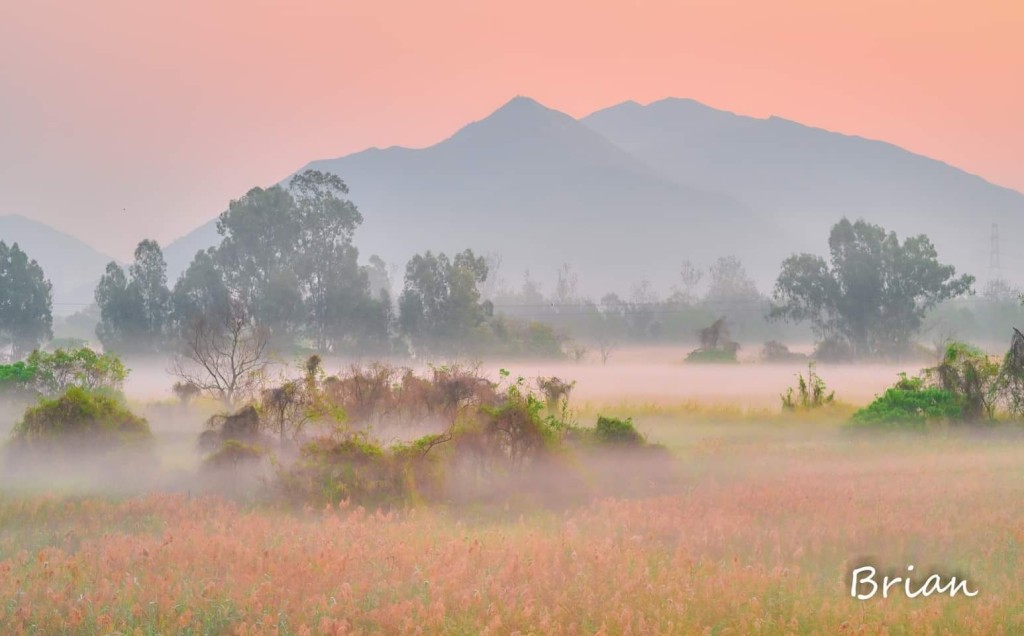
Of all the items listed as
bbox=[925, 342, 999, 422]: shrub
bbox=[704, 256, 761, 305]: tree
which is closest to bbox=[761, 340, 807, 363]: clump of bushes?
bbox=[925, 342, 999, 422]: shrub

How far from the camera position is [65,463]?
923 inches

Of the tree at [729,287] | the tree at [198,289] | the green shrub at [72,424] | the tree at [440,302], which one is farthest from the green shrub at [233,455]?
the tree at [729,287]

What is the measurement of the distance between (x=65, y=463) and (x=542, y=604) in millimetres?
16237

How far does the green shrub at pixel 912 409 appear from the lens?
31391 millimetres

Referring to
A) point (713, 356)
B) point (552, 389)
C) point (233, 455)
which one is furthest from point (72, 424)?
point (713, 356)

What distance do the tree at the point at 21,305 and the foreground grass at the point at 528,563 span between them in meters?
61.8

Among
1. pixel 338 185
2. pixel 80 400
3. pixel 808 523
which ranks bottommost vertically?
pixel 808 523

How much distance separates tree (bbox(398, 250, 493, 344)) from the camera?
7344cm

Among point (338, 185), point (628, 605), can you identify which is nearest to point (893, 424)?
point (628, 605)

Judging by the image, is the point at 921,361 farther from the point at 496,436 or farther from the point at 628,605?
the point at 628,605

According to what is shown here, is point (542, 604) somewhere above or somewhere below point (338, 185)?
below

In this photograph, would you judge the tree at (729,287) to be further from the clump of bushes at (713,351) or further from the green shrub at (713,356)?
the green shrub at (713,356)

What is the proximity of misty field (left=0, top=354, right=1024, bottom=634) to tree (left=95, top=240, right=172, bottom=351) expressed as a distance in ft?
182

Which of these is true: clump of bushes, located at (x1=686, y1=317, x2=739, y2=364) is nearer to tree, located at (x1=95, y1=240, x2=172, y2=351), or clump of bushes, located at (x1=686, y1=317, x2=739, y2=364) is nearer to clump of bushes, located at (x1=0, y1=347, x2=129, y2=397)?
tree, located at (x1=95, y1=240, x2=172, y2=351)
